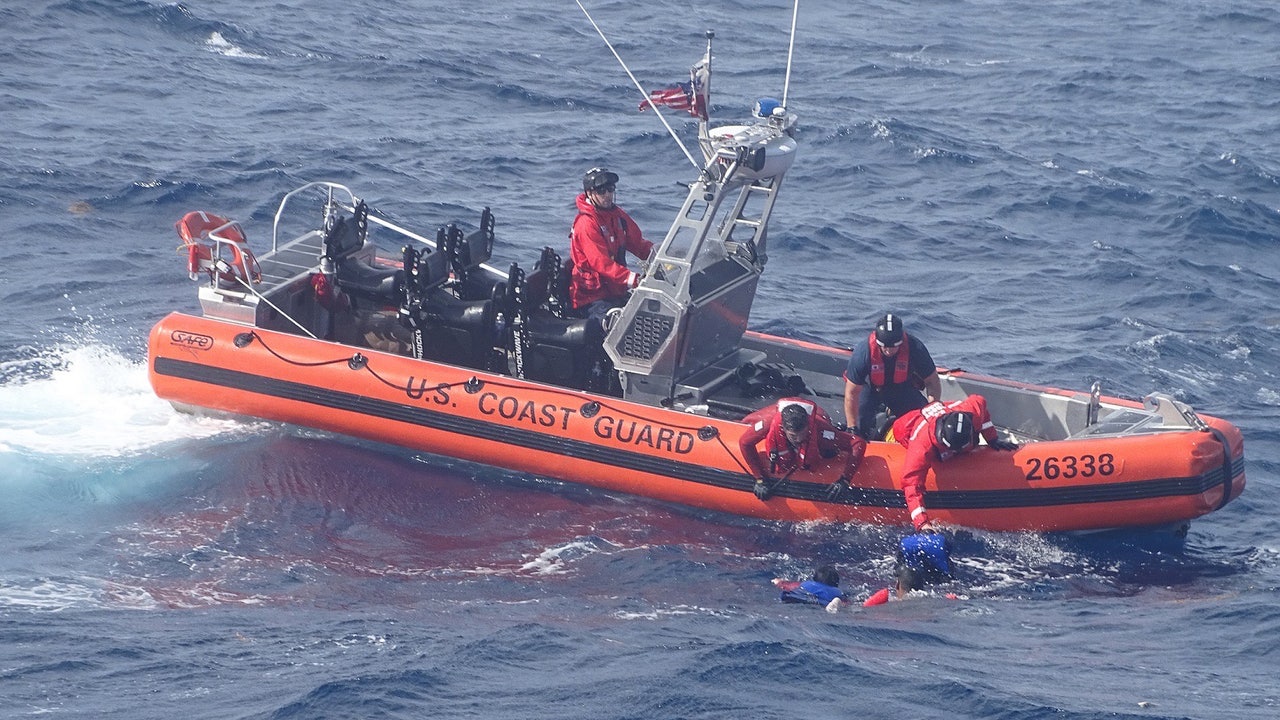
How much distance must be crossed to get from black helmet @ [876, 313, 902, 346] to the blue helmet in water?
57.2 inches

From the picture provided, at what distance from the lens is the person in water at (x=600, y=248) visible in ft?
37.2

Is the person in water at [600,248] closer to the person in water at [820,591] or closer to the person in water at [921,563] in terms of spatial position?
the person in water at [820,591]

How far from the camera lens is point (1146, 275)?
15.3m

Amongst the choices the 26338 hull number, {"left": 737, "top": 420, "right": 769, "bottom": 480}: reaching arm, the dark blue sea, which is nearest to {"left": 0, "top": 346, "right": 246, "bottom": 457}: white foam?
the dark blue sea

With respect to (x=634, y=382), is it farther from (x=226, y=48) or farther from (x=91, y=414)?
(x=226, y=48)

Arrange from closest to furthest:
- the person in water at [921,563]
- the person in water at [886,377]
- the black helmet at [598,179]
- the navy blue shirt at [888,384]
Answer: the person in water at [921,563] < the person in water at [886,377] < the navy blue shirt at [888,384] < the black helmet at [598,179]

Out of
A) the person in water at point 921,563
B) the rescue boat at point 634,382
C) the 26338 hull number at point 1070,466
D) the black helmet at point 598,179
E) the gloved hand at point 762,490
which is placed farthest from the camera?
the black helmet at point 598,179

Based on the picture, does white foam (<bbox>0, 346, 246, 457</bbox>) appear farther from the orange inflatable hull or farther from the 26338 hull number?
the 26338 hull number

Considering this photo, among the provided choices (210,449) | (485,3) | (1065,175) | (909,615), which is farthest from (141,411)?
(485,3)

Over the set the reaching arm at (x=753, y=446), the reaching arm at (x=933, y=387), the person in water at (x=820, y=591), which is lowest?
the person in water at (x=820, y=591)

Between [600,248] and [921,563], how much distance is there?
346cm

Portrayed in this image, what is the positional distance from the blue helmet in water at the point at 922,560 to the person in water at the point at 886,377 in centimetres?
138

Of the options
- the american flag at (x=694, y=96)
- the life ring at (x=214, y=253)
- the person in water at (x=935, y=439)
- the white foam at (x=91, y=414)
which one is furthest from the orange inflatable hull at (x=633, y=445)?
the american flag at (x=694, y=96)

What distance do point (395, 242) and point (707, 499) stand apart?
6.62 metres
